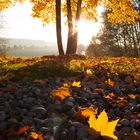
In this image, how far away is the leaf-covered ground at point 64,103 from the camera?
418 cm

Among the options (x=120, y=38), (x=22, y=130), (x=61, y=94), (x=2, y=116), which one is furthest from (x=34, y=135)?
(x=120, y=38)

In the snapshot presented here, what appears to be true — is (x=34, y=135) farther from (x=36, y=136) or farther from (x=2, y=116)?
(x=2, y=116)

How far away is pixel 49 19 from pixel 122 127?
19690 millimetres

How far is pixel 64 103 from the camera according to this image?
542cm

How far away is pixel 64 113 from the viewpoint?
4.99 meters

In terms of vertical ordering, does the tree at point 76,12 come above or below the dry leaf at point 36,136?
above

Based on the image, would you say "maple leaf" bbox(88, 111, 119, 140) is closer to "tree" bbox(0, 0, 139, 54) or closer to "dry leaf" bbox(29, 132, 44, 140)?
"dry leaf" bbox(29, 132, 44, 140)

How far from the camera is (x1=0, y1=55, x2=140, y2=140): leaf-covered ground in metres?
A: 4.18

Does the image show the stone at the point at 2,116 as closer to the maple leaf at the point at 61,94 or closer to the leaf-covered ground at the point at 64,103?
the leaf-covered ground at the point at 64,103

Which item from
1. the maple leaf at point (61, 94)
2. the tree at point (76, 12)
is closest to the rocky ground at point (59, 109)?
the maple leaf at point (61, 94)

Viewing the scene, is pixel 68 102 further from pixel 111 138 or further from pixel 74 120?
pixel 111 138

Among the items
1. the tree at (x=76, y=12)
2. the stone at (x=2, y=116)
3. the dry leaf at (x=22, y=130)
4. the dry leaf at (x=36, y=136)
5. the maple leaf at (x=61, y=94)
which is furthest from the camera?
the tree at (x=76, y=12)

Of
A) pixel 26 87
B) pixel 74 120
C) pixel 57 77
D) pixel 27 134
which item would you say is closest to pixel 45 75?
pixel 57 77

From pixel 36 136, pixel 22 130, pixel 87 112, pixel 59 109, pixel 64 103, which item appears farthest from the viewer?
pixel 64 103
